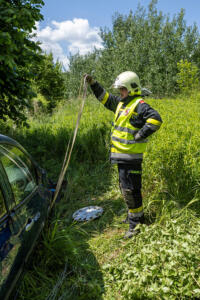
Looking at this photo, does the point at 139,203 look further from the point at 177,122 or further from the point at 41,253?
the point at 177,122

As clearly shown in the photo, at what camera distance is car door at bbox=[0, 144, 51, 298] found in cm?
171

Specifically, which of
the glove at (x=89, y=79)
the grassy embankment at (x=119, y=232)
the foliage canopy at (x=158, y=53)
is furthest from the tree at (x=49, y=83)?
the glove at (x=89, y=79)

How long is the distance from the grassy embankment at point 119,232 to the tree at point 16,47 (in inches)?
76.6

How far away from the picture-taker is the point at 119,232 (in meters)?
3.40

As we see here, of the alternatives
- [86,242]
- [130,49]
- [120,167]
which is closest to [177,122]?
[120,167]

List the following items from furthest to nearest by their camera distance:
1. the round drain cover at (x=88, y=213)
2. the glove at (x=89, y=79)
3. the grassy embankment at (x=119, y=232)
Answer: the round drain cover at (x=88, y=213) < the glove at (x=89, y=79) < the grassy embankment at (x=119, y=232)

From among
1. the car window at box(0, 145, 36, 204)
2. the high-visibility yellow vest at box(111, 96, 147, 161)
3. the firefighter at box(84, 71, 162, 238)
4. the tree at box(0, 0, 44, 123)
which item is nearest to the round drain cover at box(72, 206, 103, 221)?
the firefighter at box(84, 71, 162, 238)

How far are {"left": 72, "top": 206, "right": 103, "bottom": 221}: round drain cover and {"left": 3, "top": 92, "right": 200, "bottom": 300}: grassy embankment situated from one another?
0.32 feet

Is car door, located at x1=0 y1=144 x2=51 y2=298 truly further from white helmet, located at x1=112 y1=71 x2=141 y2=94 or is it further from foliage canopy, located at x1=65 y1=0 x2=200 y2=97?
foliage canopy, located at x1=65 y1=0 x2=200 y2=97

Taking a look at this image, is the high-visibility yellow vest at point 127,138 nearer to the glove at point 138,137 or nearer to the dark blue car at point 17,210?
the glove at point 138,137

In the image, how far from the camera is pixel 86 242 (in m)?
3.17

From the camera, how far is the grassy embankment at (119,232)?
2123mm

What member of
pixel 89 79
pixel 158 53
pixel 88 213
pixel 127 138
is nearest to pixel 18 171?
pixel 127 138

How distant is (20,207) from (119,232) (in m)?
1.84
